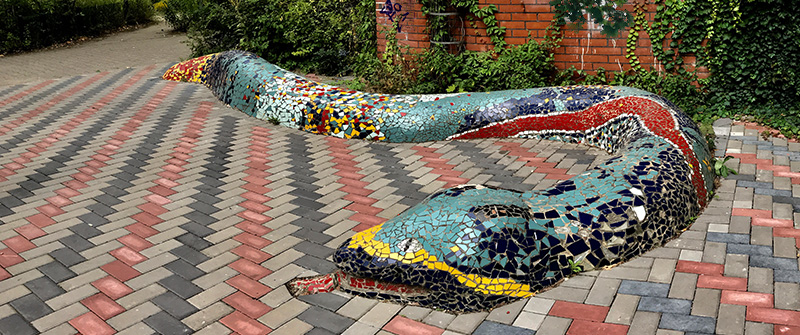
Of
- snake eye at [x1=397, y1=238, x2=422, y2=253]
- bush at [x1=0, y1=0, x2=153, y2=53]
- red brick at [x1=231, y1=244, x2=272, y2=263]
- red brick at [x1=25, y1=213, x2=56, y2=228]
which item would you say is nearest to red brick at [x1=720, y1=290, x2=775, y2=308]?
snake eye at [x1=397, y1=238, x2=422, y2=253]

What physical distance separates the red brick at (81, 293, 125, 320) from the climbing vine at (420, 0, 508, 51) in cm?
515

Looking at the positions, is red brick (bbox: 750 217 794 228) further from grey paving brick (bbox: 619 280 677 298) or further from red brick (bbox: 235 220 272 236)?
red brick (bbox: 235 220 272 236)

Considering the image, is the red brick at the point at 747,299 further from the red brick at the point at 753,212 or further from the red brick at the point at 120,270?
the red brick at the point at 120,270

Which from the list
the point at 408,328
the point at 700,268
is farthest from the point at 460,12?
the point at 408,328

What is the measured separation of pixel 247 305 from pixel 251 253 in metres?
0.65

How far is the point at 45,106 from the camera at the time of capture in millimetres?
8359

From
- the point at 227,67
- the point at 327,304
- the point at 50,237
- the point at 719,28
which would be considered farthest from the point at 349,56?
the point at 327,304

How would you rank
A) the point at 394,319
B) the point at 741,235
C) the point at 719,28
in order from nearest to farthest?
1. the point at 394,319
2. the point at 741,235
3. the point at 719,28

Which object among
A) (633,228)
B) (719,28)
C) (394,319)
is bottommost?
(394,319)

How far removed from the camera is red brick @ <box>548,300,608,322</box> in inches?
116

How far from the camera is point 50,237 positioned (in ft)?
13.6

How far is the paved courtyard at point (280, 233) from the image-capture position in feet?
9.93

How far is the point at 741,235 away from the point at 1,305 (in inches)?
165

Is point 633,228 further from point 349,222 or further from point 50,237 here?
point 50,237
